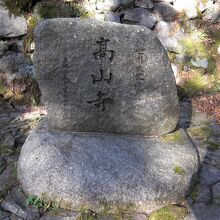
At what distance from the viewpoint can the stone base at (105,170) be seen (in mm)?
4801

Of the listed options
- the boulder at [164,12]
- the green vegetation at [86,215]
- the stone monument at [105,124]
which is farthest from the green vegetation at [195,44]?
the green vegetation at [86,215]

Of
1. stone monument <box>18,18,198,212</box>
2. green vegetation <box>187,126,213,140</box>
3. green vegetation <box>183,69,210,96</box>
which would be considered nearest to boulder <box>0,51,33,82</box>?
stone monument <box>18,18,198,212</box>

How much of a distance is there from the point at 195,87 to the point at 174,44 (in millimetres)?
1305

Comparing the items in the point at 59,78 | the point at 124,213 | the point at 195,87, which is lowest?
the point at 195,87

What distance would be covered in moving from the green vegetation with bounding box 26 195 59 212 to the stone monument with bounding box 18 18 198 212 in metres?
0.07

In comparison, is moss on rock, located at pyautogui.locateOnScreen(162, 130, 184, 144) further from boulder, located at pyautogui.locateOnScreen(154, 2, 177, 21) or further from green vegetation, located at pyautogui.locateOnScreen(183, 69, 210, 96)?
boulder, located at pyautogui.locateOnScreen(154, 2, 177, 21)

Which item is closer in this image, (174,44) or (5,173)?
(5,173)

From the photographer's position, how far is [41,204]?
15.8ft

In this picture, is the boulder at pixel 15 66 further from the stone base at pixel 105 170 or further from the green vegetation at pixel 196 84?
the green vegetation at pixel 196 84

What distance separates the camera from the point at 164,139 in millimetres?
5781

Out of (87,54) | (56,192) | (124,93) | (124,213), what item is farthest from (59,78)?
(124,213)

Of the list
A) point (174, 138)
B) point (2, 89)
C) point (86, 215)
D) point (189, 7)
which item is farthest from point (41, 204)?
point (189, 7)

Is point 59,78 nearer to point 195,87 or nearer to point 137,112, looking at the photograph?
point 137,112

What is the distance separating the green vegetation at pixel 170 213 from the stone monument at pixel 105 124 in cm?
11
